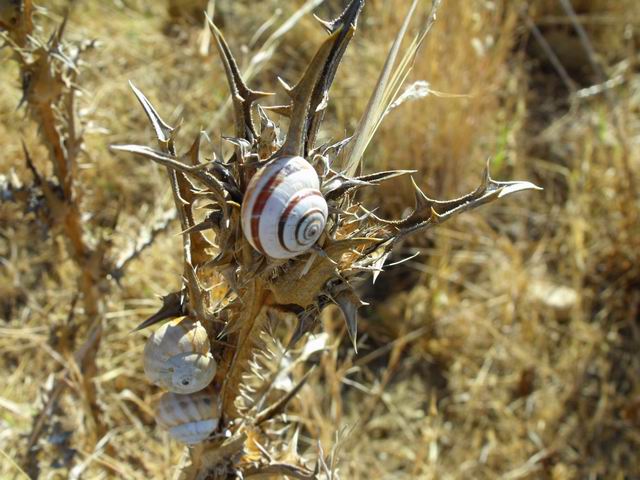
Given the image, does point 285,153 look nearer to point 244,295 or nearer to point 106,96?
point 244,295

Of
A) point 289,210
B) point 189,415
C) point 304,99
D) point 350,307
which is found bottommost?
point 189,415

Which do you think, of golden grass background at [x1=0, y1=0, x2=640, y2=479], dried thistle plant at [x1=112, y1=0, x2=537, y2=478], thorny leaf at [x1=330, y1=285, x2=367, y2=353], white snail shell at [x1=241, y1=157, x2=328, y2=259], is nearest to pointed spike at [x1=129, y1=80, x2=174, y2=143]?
dried thistle plant at [x1=112, y1=0, x2=537, y2=478]

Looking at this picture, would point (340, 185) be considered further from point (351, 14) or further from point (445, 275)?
point (445, 275)

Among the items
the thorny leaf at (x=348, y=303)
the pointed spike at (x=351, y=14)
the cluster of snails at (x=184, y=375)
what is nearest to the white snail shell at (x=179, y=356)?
the cluster of snails at (x=184, y=375)

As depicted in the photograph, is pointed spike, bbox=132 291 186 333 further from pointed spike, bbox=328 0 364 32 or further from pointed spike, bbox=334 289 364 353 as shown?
pointed spike, bbox=328 0 364 32

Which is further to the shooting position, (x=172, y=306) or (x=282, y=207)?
(x=172, y=306)

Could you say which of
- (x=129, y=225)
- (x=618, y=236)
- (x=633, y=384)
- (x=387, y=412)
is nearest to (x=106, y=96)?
(x=129, y=225)

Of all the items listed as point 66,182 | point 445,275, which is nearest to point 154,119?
point 66,182

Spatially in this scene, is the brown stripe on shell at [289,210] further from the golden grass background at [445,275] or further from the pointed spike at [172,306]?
the golden grass background at [445,275]
